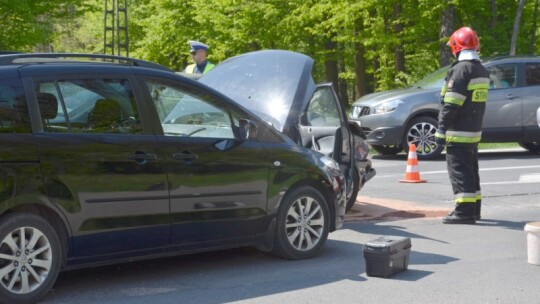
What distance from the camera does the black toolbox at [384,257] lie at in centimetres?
724

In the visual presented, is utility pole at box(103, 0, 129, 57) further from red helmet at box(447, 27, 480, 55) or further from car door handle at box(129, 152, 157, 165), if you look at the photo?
car door handle at box(129, 152, 157, 165)

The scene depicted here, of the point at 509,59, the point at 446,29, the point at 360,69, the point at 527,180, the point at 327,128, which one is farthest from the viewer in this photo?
the point at 360,69

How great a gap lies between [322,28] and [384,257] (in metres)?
28.4

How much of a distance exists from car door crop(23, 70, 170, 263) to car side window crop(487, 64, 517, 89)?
11.7 metres

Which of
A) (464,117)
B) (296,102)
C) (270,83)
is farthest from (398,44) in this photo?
(296,102)

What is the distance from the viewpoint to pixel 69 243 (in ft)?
21.4

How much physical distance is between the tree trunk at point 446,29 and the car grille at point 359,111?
994cm

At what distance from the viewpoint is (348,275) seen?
7.43 m

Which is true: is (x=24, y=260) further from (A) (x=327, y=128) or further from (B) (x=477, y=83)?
(B) (x=477, y=83)

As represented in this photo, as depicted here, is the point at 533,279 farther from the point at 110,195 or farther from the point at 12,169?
the point at 12,169

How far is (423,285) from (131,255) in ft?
7.02

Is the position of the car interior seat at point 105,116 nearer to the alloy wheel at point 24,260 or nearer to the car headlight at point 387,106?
the alloy wheel at point 24,260

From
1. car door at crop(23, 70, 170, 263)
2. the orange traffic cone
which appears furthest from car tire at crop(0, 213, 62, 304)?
the orange traffic cone

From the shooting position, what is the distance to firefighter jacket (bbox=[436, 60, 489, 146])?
9914 millimetres
